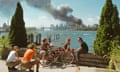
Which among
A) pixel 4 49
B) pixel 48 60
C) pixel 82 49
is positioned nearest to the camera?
pixel 48 60

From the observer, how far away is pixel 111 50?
15.7 metres

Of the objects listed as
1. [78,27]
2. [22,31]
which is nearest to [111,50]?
[22,31]

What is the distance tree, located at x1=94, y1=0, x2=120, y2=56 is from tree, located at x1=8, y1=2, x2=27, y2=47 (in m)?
A: 5.22

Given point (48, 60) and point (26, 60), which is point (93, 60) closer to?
point (48, 60)

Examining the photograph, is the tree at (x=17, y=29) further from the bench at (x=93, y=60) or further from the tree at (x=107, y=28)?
the tree at (x=107, y=28)

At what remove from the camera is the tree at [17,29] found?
20.1m

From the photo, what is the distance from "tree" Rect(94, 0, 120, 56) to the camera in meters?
16.3

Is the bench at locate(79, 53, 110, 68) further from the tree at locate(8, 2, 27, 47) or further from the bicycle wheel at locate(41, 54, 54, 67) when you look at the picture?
the tree at locate(8, 2, 27, 47)

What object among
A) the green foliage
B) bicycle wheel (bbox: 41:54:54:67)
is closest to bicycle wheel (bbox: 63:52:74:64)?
bicycle wheel (bbox: 41:54:54:67)

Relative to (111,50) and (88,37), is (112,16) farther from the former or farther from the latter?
(88,37)

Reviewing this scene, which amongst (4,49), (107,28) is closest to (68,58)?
(107,28)

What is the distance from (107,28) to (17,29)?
5852mm

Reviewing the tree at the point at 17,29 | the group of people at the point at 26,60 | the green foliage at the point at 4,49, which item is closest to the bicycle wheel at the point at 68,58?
the green foliage at the point at 4,49

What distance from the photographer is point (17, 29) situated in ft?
66.5
